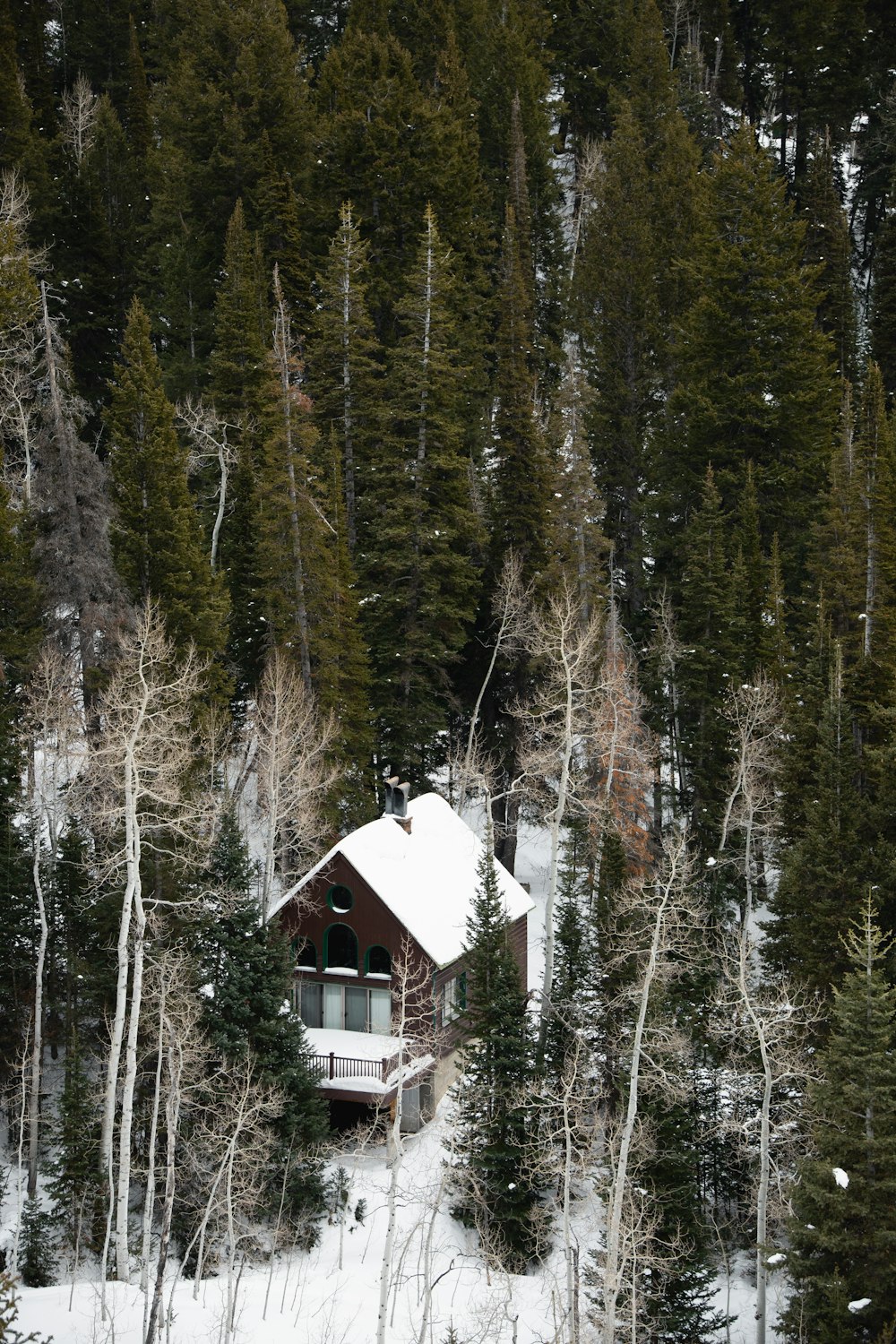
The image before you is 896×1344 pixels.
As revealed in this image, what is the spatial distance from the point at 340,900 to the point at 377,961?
1847 mm

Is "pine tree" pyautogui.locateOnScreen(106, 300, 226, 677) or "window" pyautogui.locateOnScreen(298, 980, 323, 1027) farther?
"pine tree" pyautogui.locateOnScreen(106, 300, 226, 677)

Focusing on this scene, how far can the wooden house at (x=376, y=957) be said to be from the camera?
32.1 metres

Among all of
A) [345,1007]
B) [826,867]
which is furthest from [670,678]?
[345,1007]

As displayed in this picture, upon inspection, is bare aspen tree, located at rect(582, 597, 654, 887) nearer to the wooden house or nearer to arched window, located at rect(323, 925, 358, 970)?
the wooden house

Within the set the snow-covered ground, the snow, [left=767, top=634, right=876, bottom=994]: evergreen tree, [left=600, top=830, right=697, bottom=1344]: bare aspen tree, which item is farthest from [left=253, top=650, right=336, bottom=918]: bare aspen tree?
[left=767, top=634, right=876, bottom=994]: evergreen tree

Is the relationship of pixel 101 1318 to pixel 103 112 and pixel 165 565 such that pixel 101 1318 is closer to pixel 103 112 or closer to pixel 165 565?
pixel 165 565

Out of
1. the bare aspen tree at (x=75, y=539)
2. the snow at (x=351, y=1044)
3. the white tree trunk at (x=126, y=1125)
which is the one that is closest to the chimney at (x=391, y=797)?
the snow at (x=351, y=1044)

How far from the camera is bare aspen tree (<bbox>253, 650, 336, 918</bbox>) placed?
1243 inches

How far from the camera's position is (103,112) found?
63812 mm

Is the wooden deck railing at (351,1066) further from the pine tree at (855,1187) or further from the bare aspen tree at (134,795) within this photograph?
the pine tree at (855,1187)

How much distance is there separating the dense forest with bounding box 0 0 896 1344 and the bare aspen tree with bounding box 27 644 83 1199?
22 centimetres

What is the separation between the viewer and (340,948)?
33500mm

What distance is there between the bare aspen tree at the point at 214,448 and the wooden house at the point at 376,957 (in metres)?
12.4

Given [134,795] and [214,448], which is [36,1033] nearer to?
[134,795]
